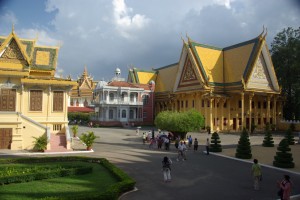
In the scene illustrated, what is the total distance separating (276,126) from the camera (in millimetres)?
47188

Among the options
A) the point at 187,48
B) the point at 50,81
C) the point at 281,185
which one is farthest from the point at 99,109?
the point at 281,185

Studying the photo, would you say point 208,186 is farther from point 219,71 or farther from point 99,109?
point 99,109

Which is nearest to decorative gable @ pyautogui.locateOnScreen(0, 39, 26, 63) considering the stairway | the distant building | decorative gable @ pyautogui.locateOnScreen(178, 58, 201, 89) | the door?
the door

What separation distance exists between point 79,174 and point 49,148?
1044 centimetres

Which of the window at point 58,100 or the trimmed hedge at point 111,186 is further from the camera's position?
the window at point 58,100

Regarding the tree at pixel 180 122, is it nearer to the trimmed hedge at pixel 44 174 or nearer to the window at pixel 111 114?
the trimmed hedge at pixel 44 174

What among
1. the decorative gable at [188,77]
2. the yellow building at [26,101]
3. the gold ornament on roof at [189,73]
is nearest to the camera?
the yellow building at [26,101]

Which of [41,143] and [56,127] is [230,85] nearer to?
[56,127]

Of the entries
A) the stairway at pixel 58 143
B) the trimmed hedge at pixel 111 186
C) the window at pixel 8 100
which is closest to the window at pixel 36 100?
the window at pixel 8 100

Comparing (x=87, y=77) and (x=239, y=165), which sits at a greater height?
(x=87, y=77)

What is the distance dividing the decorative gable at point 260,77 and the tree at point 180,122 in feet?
60.6

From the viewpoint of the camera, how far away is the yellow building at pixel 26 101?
76.0ft

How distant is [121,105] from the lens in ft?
180

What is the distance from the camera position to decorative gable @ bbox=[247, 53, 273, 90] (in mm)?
44062
